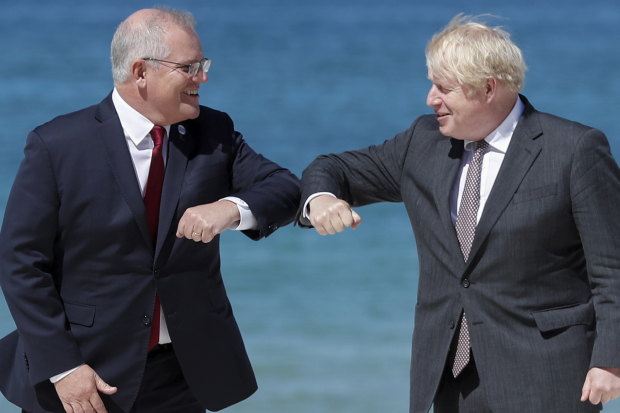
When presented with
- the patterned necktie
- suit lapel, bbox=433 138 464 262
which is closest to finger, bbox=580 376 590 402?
the patterned necktie

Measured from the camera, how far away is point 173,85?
11.7ft

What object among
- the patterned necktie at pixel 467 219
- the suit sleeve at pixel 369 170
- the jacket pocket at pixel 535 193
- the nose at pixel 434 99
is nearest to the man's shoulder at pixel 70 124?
the suit sleeve at pixel 369 170

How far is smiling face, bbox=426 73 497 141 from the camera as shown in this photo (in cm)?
343

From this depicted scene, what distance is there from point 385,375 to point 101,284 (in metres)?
3.75

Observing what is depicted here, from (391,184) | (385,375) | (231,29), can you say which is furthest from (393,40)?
(391,184)

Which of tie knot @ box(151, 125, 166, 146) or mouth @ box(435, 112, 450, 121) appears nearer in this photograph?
mouth @ box(435, 112, 450, 121)

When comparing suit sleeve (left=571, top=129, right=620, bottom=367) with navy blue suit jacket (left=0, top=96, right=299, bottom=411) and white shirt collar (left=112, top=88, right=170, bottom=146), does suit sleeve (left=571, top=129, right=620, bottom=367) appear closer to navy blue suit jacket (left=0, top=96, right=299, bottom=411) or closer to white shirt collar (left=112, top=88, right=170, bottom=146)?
navy blue suit jacket (left=0, top=96, right=299, bottom=411)

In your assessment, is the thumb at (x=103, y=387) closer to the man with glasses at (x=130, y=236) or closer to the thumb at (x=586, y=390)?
the man with glasses at (x=130, y=236)

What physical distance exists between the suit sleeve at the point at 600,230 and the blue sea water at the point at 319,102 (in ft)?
10.2

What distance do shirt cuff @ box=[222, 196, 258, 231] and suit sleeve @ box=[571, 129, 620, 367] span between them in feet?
2.56

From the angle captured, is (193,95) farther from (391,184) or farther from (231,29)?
(231,29)

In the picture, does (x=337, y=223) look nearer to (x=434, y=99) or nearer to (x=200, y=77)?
(x=434, y=99)

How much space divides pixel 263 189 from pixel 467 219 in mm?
529

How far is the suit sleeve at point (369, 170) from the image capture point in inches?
145
